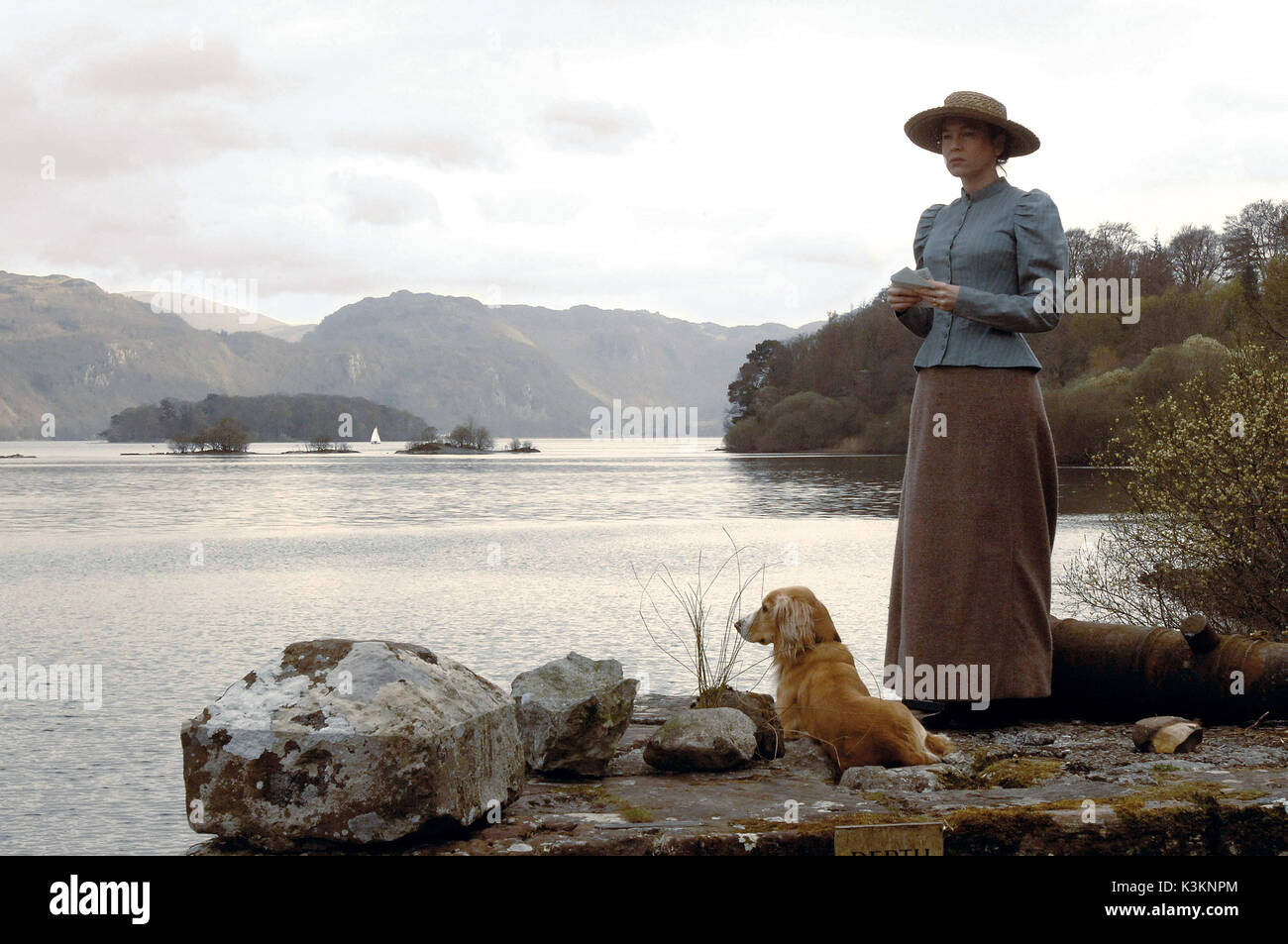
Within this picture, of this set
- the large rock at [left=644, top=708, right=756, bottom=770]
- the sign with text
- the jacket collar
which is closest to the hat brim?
the jacket collar

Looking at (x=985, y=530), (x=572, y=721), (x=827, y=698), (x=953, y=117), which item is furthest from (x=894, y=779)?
(x=953, y=117)

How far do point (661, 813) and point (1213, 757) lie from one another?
8.77 feet

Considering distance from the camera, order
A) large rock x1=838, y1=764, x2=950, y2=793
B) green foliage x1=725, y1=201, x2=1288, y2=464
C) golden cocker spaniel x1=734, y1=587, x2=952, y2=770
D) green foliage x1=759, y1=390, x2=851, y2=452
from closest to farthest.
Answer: large rock x1=838, y1=764, x2=950, y2=793, golden cocker spaniel x1=734, y1=587, x2=952, y2=770, green foliage x1=725, y1=201, x2=1288, y2=464, green foliage x1=759, y1=390, x2=851, y2=452

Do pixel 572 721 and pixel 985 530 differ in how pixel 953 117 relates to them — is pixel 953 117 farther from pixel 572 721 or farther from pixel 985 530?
pixel 572 721

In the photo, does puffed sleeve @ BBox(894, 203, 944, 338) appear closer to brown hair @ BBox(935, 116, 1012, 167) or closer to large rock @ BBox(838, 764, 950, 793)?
brown hair @ BBox(935, 116, 1012, 167)

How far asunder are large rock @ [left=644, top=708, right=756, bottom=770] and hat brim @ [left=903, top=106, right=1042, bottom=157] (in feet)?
11.0

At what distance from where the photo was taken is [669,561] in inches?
859

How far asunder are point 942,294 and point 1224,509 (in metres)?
4.70

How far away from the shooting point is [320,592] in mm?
18281

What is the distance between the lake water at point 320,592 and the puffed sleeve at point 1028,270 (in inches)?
113

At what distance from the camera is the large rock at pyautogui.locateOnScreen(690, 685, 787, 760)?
5812mm

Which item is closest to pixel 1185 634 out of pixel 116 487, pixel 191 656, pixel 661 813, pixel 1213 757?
pixel 1213 757

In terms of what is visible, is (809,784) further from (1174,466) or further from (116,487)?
(116,487)

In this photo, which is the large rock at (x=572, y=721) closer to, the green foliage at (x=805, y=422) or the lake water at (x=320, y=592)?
the lake water at (x=320, y=592)
